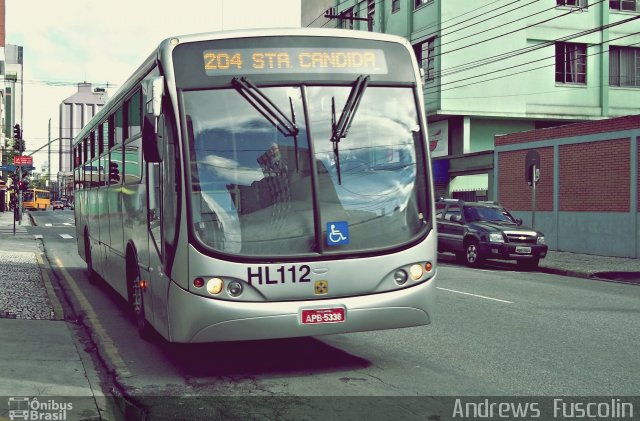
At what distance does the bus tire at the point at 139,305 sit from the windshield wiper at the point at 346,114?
9.21 feet

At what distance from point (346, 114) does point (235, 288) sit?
1811mm

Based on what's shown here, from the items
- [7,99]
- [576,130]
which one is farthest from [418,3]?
[7,99]

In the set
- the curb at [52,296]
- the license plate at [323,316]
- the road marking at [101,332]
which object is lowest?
the road marking at [101,332]

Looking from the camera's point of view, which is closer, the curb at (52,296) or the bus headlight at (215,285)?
the bus headlight at (215,285)

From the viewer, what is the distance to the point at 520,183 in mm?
27078

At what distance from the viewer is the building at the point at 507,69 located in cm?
3256

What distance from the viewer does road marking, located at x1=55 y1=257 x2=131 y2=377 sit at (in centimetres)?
718

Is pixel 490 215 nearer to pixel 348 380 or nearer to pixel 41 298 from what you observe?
pixel 41 298

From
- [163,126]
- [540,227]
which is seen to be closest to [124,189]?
[163,126]

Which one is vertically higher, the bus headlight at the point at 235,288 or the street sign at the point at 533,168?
the street sign at the point at 533,168

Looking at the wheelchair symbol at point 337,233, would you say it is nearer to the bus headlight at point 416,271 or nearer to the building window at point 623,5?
the bus headlight at point 416,271

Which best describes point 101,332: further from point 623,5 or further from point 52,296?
point 623,5

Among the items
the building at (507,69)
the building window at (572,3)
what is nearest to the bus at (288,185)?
the building at (507,69)

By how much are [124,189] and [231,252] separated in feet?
11.5
